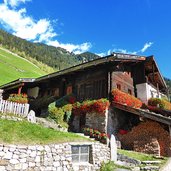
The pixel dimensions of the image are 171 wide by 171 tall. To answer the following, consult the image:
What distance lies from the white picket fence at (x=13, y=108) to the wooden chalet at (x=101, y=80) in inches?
326

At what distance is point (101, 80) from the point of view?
22.7 meters

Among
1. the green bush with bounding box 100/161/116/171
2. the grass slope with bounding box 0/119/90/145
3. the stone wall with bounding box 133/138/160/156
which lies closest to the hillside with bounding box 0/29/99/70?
the stone wall with bounding box 133/138/160/156

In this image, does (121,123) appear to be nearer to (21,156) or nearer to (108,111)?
(108,111)

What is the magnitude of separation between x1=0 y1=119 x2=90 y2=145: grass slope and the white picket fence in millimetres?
2084

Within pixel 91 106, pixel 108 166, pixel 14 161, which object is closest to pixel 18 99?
pixel 91 106

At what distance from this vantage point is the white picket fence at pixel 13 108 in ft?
49.7

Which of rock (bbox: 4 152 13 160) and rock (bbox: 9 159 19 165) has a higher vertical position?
rock (bbox: 4 152 13 160)

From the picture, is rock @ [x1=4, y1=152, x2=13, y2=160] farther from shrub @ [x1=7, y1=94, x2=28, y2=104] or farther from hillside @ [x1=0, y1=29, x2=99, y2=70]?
hillside @ [x1=0, y1=29, x2=99, y2=70]

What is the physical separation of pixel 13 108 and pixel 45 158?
5.28 m

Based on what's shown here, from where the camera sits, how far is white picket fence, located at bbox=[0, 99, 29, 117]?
1514cm

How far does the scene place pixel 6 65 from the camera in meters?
60.6

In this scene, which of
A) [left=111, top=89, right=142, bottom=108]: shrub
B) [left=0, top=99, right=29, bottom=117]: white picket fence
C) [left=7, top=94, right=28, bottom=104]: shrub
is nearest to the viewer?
[left=0, top=99, right=29, bottom=117]: white picket fence

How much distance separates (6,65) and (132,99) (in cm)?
4589

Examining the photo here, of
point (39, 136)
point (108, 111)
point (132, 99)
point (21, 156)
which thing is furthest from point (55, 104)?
point (21, 156)
